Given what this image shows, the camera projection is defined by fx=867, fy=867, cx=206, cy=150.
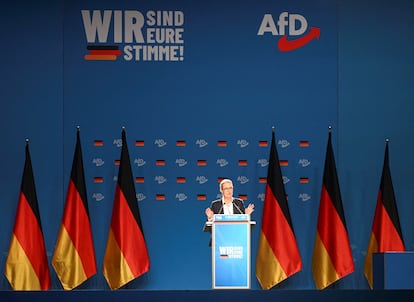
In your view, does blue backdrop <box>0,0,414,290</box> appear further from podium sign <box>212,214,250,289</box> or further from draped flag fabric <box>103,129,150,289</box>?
podium sign <box>212,214,250,289</box>

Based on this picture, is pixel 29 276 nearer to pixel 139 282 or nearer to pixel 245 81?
pixel 139 282

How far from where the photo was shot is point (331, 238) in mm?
11680

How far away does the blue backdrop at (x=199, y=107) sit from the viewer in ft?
40.0

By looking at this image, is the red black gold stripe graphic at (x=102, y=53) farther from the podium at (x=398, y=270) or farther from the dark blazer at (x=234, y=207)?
the podium at (x=398, y=270)

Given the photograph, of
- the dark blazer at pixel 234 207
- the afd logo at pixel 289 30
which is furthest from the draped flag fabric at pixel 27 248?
the afd logo at pixel 289 30

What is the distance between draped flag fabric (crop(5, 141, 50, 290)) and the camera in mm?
11453

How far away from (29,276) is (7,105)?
8.05ft

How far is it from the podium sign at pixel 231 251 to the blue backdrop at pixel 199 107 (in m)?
2.68

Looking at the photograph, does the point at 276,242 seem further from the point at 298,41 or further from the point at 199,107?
the point at 298,41

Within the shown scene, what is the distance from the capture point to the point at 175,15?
40.5ft

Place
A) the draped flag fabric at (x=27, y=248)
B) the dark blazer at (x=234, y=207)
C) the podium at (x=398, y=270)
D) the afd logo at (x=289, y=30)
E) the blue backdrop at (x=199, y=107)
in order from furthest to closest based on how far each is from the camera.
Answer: the afd logo at (x=289, y=30) → the blue backdrop at (x=199, y=107) → the draped flag fabric at (x=27, y=248) → the dark blazer at (x=234, y=207) → the podium at (x=398, y=270)

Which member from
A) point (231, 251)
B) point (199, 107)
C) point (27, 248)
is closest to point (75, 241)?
point (27, 248)

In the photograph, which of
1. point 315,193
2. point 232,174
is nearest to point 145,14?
point 232,174

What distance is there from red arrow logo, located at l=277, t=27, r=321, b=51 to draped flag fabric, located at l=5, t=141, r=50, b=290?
4026mm
